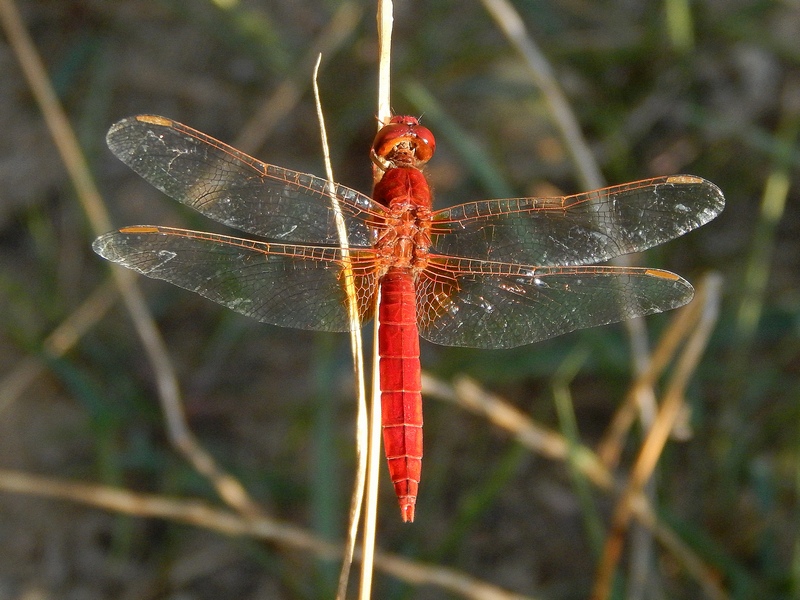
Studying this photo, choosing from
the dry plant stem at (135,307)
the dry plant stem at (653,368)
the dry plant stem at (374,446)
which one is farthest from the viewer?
the dry plant stem at (135,307)

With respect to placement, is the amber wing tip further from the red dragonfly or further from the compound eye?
the compound eye

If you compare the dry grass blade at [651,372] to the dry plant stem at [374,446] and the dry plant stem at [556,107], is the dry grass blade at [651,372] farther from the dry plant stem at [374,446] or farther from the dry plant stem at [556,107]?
the dry plant stem at [374,446]

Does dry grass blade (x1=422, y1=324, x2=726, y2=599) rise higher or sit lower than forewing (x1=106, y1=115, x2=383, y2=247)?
lower

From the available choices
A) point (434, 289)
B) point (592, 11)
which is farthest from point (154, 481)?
point (592, 11)

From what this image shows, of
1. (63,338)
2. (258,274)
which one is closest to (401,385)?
(258,274)

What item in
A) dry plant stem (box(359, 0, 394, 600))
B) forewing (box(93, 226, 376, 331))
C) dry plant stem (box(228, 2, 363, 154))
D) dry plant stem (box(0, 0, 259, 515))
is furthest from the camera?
dry plant stem (box(228, 2, 363, 154))

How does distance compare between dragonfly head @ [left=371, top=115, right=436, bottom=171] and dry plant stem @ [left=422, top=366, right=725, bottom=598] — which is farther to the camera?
dry plant stem @ [left=422, top=366, right=725, bottom=598]

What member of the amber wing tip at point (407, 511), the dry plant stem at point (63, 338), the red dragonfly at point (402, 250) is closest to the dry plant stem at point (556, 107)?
the red dragonfly at point (402, 250)

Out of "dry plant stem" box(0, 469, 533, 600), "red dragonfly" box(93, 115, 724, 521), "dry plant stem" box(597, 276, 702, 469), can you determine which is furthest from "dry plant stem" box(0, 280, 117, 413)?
"dry plant stem" box(597, 276, 702, 469)
